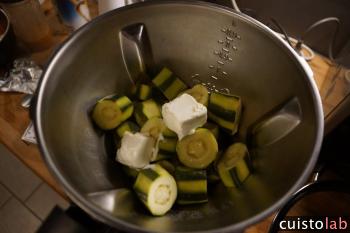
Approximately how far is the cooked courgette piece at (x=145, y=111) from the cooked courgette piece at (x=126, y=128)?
2 centimetres

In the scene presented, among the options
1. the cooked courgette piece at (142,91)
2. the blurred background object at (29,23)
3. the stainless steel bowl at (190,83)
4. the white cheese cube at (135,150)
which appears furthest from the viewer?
the blurred background object at (29,23)

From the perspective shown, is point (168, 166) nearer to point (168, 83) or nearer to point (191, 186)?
point (191, 186)

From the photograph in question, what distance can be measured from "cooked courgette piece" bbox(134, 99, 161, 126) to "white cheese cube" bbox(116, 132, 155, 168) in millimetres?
61

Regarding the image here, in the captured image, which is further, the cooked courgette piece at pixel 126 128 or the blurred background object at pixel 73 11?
the blurred background object at pixel 73 11

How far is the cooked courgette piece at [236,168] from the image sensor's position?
0.59m

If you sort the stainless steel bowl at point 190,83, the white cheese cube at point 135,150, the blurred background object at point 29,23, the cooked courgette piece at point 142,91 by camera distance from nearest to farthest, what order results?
the stainless steel bowl at point 190,83 → the white cheese cube at point 135,150 → the cooked courgette piece at point 142,91 → the blurred background object at point 29,23

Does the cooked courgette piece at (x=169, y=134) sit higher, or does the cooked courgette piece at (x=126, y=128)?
the cooked courgette piece at (x=169, y=134)

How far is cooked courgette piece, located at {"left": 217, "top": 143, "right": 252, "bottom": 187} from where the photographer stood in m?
0.59

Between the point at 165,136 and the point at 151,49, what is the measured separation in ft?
0.63

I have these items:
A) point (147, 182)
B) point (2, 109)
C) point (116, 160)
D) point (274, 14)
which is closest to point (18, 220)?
point (2, 109)

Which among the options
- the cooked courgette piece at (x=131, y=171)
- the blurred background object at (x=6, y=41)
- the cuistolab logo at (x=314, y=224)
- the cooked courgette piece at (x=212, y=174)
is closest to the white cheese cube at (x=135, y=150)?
the cooked courgette piece at (x=131, y=171)

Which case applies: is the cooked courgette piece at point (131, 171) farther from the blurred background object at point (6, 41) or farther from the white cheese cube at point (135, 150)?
the blurred background object at point (6, 41)

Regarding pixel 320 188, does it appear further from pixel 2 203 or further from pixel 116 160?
pixel 2 203

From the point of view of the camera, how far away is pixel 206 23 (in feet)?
2.10
